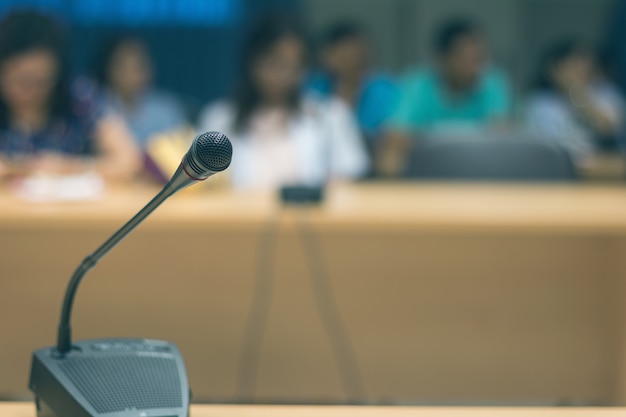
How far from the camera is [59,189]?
6.03 feet

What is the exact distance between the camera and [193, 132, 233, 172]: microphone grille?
2.22 ft

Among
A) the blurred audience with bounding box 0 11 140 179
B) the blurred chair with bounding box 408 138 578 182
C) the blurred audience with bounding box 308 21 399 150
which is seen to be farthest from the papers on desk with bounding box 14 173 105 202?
the blurred audience with bounding box 308 21 399 150

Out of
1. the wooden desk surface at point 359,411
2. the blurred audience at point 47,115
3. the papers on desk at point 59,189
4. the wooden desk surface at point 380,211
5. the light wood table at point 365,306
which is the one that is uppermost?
the blurred audience at point 47,115

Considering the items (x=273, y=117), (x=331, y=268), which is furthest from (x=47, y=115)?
(x=331, y=268)

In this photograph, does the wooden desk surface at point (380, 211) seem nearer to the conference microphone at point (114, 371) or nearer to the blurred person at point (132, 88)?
the conference microphone at point (114, 371)

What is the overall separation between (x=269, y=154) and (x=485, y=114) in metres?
1.56

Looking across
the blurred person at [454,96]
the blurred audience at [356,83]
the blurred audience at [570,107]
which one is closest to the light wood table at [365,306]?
the blurred person at [454,96]

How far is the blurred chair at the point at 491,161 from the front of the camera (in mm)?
2275

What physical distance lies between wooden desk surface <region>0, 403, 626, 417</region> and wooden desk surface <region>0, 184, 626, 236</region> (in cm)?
76

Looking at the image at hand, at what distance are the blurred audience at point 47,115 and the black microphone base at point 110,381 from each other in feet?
4.61

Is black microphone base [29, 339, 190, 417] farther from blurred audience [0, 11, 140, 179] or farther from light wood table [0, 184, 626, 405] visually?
blurred audience [0, 11, 140, 179]

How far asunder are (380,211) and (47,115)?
1.29m

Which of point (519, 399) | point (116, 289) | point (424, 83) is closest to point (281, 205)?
point (116, 289)

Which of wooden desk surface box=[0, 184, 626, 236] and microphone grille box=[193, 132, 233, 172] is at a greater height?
microphone grille box=[193, 132, 233, 172]
